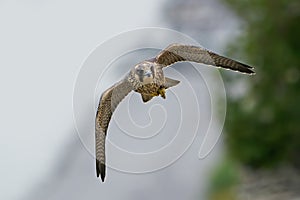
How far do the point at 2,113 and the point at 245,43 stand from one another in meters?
5.93

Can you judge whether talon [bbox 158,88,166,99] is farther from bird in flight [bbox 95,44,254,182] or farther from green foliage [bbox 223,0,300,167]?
green foliage [bbox 223,0,300,167]

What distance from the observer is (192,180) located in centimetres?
1227

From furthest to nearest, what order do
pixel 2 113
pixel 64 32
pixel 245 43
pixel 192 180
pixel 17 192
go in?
pixel 192 180
pixel 245 43
pixel 17 192
pixel 2 113
pixel 64 32

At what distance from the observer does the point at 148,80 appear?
1873mm

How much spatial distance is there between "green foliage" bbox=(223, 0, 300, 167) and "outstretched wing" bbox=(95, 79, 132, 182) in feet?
29.4

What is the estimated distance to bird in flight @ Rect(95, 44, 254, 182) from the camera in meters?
1.89

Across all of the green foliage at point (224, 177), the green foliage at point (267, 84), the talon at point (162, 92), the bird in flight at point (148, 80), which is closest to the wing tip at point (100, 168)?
the bird in flight at point (148, 80)

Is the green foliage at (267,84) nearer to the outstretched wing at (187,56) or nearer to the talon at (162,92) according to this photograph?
the outstretched wing at (187,56)

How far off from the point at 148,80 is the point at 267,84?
9.56 meters

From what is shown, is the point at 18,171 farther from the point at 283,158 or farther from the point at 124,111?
the point at 124,111

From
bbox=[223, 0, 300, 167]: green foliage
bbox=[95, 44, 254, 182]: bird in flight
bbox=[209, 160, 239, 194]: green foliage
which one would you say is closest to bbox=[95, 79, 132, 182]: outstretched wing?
bbox=[95, 44, 254, 182]: bird in flight

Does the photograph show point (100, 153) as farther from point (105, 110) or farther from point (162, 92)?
point (162, 92)

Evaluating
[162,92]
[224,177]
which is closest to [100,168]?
[162,92]

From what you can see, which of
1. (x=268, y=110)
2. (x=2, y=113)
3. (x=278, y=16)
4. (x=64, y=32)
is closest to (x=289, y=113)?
(x=268, y=110)
